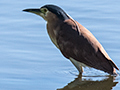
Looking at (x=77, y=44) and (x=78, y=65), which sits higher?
(x=77, y=44)

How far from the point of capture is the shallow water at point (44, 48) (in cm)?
911

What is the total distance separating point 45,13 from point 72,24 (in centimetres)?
55

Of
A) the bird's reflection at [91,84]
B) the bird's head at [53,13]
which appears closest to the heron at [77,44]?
the bird's head at [53,13]

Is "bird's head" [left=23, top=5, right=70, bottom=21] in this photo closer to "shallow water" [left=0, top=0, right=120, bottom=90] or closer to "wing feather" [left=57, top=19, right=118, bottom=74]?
"wing feather" [left=57, top=19, right=118, bottom=74]

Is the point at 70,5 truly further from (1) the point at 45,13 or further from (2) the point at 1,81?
(2) the point at 1,81

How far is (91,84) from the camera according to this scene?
9.11 meters

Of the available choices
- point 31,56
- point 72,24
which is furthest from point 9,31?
point 72,24

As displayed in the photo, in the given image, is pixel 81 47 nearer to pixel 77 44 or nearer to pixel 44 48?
pixel 77 44

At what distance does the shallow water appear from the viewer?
9.11 meters

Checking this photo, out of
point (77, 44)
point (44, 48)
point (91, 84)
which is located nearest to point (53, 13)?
point (77, 44)

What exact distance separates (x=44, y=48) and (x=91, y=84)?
1678 mm

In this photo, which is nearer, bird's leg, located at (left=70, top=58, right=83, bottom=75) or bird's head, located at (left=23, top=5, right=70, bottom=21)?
bird's leg, located at (left=70, top=58, right=83, bottom=75)

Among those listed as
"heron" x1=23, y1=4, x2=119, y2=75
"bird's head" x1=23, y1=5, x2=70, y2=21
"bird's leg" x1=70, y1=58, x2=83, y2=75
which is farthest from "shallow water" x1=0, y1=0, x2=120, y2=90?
"bird's head" x1=23, y1=5, x2=70, y2=21

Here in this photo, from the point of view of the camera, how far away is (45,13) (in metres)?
9.85
